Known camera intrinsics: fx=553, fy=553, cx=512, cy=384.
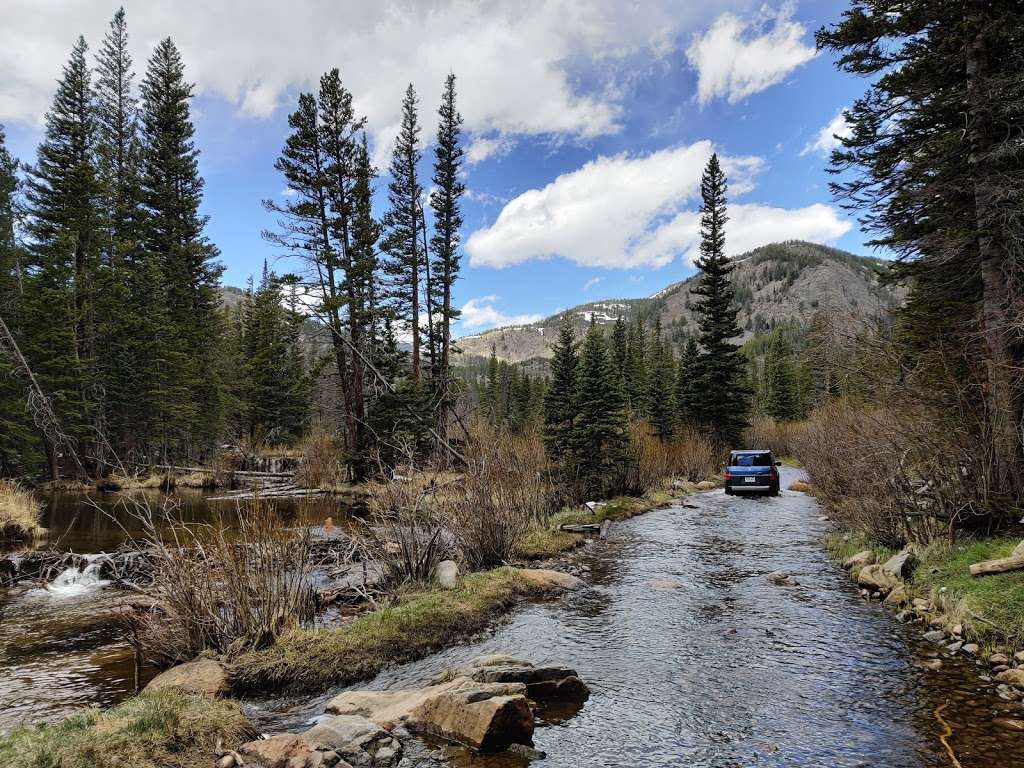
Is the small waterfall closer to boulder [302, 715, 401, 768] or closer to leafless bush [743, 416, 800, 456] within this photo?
boulder [302, 715, 401, 768]

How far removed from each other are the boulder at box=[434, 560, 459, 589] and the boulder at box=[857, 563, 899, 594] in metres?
6.67

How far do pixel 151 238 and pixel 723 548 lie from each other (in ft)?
120

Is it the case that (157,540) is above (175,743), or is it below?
above

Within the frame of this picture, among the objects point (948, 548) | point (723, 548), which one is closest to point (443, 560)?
point (723, 548)

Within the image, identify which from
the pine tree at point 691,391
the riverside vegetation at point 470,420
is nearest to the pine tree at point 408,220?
the riverside vegetation at point 470,420

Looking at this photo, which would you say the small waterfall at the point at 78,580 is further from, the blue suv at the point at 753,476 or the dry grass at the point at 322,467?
the blue suv at the point at 753,476

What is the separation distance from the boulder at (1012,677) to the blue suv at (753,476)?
58.5 ft

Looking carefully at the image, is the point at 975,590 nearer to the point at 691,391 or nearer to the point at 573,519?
the point at 573,519

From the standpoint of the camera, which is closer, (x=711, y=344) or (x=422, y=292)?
(x=422, y=292)

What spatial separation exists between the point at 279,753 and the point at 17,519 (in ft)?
50.2

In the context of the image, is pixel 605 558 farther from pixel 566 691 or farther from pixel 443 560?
pixel 566 691

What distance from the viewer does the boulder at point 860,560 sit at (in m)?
10.1

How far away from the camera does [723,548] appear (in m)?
12.9

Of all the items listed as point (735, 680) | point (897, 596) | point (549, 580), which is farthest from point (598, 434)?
point (735, 680)
